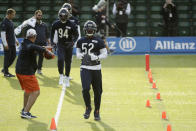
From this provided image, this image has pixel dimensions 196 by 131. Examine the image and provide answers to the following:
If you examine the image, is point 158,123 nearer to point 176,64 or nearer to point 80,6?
point 176,64

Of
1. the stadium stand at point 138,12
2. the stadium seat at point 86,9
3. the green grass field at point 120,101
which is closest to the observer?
the green grass field at point 120,101

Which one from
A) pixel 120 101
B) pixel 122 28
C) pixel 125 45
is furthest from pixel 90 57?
pixel 122 28

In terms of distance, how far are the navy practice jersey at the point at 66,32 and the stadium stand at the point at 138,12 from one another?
38.6 ft

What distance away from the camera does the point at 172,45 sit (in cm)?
2377

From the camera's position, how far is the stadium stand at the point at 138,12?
88.1 feet

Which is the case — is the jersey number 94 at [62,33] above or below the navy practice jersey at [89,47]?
above

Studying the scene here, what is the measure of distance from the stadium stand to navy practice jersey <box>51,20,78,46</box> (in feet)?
38.6

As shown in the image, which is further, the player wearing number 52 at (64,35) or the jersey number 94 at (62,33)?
the jersey number 94 at (62,33)

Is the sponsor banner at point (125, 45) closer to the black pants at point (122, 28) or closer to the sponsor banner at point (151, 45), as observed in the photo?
the sponsor banner at point (151, 45)

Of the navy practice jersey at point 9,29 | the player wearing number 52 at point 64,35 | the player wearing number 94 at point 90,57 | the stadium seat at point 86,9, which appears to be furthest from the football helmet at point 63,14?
the stadium seat at point 86,9

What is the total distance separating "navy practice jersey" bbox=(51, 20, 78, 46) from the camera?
581 inches

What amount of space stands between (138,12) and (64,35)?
13.0 m

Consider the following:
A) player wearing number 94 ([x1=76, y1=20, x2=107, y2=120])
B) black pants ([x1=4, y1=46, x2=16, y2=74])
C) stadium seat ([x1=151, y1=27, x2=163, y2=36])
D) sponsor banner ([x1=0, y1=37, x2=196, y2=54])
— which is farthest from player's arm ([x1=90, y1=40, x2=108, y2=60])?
stadium seat ([x1=151, y1=27, x2=163, y2=36])

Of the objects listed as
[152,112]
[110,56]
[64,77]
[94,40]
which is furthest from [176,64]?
[94,40]
